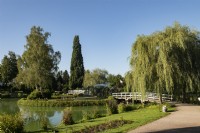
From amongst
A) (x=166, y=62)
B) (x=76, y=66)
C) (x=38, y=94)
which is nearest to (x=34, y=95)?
(x=38, y=94)

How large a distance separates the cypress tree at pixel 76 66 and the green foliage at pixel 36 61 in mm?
15530

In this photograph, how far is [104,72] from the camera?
12988 centimetres

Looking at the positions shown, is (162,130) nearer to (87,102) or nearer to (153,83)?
(153,83)

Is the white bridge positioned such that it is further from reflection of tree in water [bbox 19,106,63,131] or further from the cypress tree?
the cypress tree

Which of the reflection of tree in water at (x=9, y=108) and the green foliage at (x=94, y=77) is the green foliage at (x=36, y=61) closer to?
the reflection of tree in water at (x=9, y=108)

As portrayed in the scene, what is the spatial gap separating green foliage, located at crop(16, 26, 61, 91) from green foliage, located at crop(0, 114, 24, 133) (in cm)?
3898

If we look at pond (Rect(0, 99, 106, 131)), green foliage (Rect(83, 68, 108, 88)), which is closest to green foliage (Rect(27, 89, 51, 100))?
pond (Rect(0, 99, 106, 131))

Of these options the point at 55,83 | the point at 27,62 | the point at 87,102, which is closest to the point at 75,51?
the point at 55,83

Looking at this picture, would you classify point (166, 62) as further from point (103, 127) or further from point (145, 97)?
point (103, 127)

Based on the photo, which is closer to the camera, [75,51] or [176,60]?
[176,60]

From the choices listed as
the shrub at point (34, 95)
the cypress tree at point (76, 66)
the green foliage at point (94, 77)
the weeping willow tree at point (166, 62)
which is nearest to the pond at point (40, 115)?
the weeping willow tree at point (166, 62)

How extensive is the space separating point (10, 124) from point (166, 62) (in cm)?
1804

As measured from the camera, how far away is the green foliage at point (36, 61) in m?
57.4

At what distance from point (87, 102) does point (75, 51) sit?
31.3 metres
